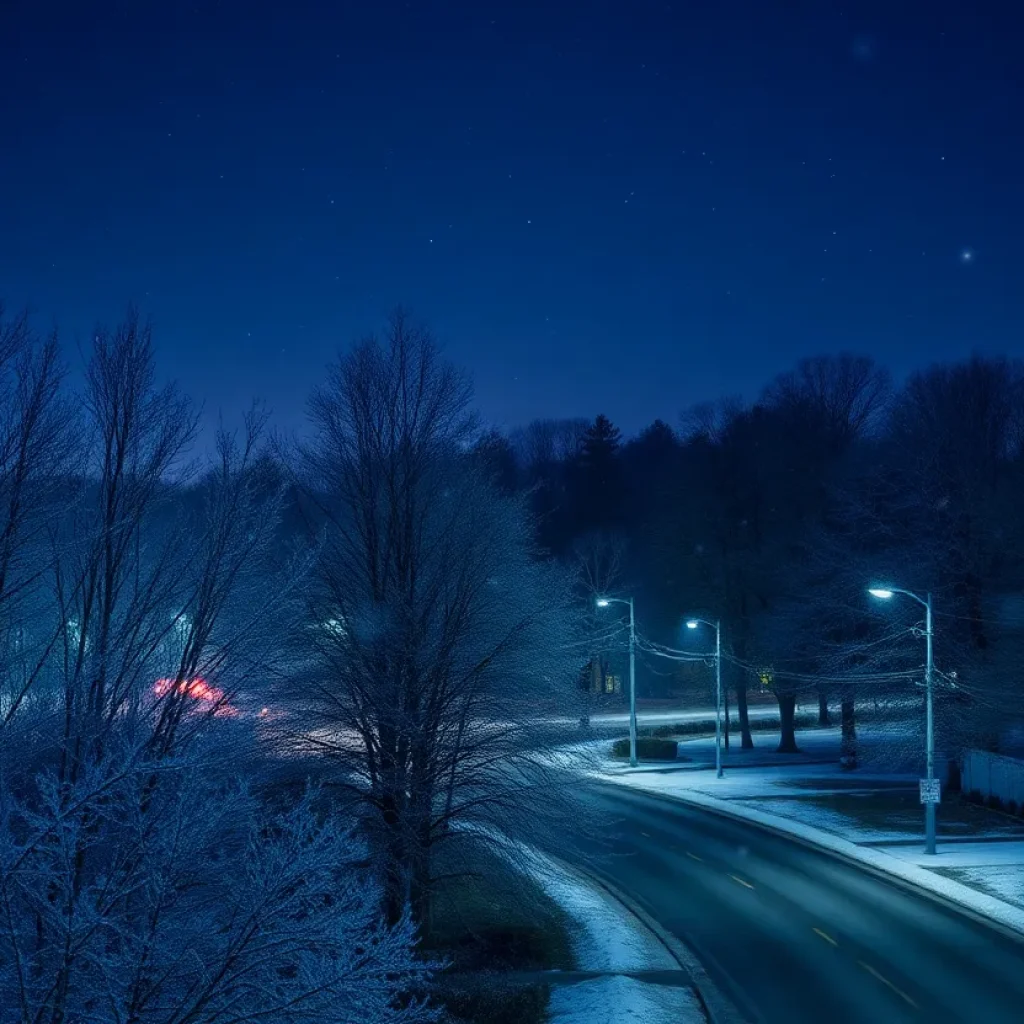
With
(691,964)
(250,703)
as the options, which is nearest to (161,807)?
(250,703)

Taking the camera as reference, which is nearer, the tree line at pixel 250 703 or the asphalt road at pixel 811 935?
the tree line at pixel 250 703

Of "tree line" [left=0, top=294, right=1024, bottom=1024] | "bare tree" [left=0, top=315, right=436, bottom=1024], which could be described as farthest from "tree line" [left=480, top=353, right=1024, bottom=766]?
"bare tree" [left=0, top=315, right=436, bottom=1024]

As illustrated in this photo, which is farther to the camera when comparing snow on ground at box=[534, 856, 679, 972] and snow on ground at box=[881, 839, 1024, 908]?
snow on ground at box=[881, 839, 1024, 908]

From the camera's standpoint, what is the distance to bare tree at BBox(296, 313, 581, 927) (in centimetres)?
1555

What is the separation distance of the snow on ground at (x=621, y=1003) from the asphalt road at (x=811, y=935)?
0.85 m

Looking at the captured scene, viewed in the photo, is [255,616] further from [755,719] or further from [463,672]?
[755,719]

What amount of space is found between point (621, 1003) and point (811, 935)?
4.96 m

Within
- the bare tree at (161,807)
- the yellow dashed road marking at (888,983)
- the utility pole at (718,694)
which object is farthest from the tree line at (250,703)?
the utility pole at (718,694)

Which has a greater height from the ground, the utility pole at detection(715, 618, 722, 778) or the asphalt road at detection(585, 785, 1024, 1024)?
the utility pole at detection(715, 618, 722, 778)

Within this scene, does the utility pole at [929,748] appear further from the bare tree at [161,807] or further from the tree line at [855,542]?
the bare tree at [161,807]

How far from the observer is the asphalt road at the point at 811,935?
14430 mm

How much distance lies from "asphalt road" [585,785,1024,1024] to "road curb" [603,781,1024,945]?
0.26 metres

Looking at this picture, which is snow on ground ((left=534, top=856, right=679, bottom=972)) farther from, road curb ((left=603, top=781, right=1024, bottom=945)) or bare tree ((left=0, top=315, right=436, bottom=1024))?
bare tree ((left=0, top=315, right=436, bottom=1024))

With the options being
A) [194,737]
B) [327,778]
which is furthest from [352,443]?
[194,737]
